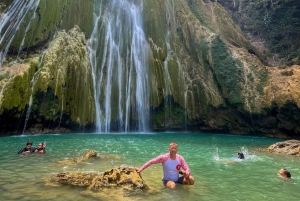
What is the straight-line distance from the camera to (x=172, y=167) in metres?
8.13

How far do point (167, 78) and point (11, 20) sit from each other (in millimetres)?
17423

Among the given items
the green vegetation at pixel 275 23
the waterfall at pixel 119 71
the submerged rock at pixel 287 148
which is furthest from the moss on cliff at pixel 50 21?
the green vegetation at pixel 275 23

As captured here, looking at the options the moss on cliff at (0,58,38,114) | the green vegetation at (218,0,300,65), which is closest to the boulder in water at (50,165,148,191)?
the moss on cliff at (0,58,38,114)

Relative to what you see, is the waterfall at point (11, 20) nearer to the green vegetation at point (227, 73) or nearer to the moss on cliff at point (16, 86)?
the moss on cliff at point (16, 86)

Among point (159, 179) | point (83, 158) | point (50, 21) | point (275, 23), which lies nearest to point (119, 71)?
point (50, 21)

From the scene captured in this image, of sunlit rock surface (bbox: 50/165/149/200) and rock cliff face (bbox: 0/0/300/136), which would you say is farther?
rock cliff face (bbox: 0/0/300/136)

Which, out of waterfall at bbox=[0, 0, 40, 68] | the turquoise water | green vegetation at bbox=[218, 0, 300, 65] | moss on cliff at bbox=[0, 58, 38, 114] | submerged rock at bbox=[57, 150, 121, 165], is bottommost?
the turquoise water

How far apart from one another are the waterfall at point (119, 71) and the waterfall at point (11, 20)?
722 centimetres

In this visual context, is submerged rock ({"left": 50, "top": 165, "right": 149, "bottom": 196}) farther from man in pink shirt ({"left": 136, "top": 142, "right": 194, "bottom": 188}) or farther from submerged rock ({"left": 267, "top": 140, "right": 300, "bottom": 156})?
submerged rock ({"left": 267, "top": 140, "right": 300, "bottom": 156})

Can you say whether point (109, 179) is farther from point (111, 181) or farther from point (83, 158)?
point (83, 158)

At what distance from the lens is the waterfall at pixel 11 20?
26.2 m

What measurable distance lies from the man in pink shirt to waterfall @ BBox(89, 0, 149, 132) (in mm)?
19302

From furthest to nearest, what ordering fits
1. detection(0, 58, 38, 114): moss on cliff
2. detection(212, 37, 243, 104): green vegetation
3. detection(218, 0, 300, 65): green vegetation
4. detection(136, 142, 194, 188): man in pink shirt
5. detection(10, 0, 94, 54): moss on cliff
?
detection(218, 0, 300, 65): green vegetation, detection(212, 37, 243, 104): green vegetation, detection(10, 0, 94, 54): moss on cliff, detection(0, 58, 38, 114): moss on cliff, detection(136, 142, 194, 188): man in pink shirt

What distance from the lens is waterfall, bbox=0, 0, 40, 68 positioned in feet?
85.8
